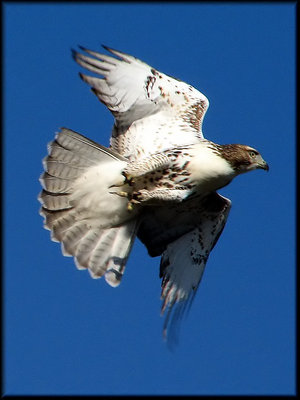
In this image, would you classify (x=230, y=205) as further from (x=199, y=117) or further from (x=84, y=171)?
(x=84, y=171)

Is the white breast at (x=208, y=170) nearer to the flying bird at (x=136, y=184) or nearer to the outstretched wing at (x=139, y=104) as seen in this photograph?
the flying bird at (x=136, y=184)

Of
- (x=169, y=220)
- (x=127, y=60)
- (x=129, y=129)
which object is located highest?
(x=127, y=60)

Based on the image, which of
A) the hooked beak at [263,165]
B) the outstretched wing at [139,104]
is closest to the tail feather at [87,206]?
the outstretched wing at [139,104]

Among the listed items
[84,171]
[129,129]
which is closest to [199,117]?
[129,129]

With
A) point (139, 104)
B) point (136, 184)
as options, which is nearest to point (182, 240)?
point (136, 184)

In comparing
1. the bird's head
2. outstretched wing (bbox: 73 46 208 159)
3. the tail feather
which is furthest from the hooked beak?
the tail feather

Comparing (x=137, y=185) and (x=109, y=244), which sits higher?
(x=137, y=185)
